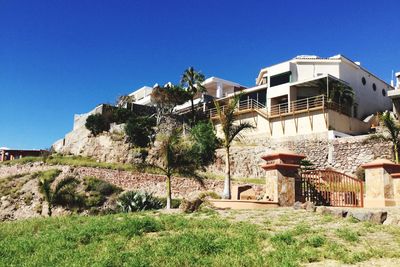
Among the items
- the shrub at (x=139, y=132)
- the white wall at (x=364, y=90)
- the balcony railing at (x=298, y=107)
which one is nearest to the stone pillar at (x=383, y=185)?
the balcony railing at (x=298, y=107)

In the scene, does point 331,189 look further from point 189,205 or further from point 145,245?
point 145,245

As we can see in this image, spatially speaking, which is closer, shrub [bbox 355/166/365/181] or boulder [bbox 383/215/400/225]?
boulder [bbox 383/215/400/225]

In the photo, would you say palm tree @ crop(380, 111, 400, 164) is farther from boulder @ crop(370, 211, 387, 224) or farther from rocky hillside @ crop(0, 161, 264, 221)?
boulder @ crop(370, 211, 387, 224)

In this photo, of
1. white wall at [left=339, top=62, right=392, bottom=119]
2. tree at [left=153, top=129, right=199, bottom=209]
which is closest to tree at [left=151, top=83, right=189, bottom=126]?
white wall at [left=339, top=62, right=392, bottom=119]

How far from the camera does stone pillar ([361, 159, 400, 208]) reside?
16.0 metres

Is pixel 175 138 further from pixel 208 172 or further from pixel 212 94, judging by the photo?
pixel 212 94

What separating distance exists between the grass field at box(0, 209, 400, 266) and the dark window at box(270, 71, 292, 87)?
1226 inches

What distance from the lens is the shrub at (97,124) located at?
48503mm

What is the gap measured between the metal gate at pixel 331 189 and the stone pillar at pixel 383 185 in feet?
1.50

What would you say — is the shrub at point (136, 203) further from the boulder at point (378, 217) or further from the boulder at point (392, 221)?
the boulder at point (392, 221)

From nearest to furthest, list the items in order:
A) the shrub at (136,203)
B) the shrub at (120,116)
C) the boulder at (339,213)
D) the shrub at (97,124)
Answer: the boulder at (339,213) < the shrub at (136,203) < the shrub at (97,124) < the shrub at (120,116)

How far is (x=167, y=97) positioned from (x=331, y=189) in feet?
111

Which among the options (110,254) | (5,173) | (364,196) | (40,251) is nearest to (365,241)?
(110,254)

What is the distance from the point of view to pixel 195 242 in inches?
335
